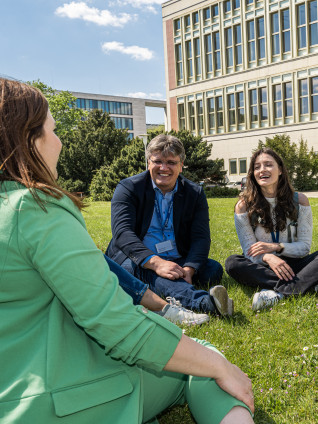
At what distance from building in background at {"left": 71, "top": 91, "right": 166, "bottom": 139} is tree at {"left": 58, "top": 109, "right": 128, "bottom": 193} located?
5471cm

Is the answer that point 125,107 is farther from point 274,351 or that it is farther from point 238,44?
point 274,351

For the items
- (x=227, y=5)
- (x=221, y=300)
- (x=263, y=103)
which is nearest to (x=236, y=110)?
(x=263, y=103)

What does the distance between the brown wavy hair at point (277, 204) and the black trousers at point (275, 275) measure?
392 mm

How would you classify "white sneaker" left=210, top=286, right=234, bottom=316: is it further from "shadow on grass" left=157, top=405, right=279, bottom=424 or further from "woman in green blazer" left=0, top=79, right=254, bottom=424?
"woman in green blazer" left=0, top=79, right=254, bottom=424

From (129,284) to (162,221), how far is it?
1.84m

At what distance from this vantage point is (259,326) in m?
3.52

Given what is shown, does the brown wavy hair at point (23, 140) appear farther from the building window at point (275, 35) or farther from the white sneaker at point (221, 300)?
the building window at point (275, 35)

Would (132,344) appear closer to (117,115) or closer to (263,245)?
(263,245)

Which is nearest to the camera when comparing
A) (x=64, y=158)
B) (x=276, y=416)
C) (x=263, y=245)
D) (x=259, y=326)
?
(x=276, y=416)

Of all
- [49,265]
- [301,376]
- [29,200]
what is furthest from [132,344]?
[301,376]

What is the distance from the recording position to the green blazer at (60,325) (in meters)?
1.22

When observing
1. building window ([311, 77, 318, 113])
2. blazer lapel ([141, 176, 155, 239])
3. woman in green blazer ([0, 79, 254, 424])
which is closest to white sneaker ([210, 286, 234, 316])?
blazer lapel ([141, 176, 155, 239])

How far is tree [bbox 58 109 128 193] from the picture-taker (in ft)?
→ 108

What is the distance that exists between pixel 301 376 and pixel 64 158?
3296 cm
